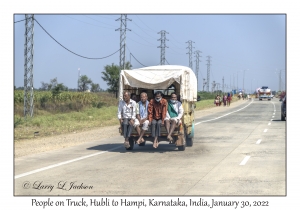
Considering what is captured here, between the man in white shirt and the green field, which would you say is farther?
the green field

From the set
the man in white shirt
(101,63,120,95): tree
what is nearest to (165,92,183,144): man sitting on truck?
the man in white shirt

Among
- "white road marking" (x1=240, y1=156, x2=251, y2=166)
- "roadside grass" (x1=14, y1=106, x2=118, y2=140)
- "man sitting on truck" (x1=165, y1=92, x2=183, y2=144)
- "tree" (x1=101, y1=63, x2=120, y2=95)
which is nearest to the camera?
"white road marking" (x1=240, y1=156, x2=251, y2=166)

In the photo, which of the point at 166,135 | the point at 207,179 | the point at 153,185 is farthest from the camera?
the point at 166,135

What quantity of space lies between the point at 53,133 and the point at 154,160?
44.1 feet

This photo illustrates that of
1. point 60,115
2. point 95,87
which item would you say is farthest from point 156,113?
point 95,87

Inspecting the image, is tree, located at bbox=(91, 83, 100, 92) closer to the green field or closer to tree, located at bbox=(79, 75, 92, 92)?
tree, located at bbox=(79, 75, 92, 92)

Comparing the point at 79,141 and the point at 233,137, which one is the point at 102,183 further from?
the point at 233,137

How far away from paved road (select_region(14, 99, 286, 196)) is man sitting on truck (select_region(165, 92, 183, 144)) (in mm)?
751

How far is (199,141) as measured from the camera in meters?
22.0

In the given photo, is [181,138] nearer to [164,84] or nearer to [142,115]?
[142,115]

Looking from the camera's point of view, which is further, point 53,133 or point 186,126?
point 53,133

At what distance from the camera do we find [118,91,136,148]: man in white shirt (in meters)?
17.8

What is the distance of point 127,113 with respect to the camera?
17828 millimetres
